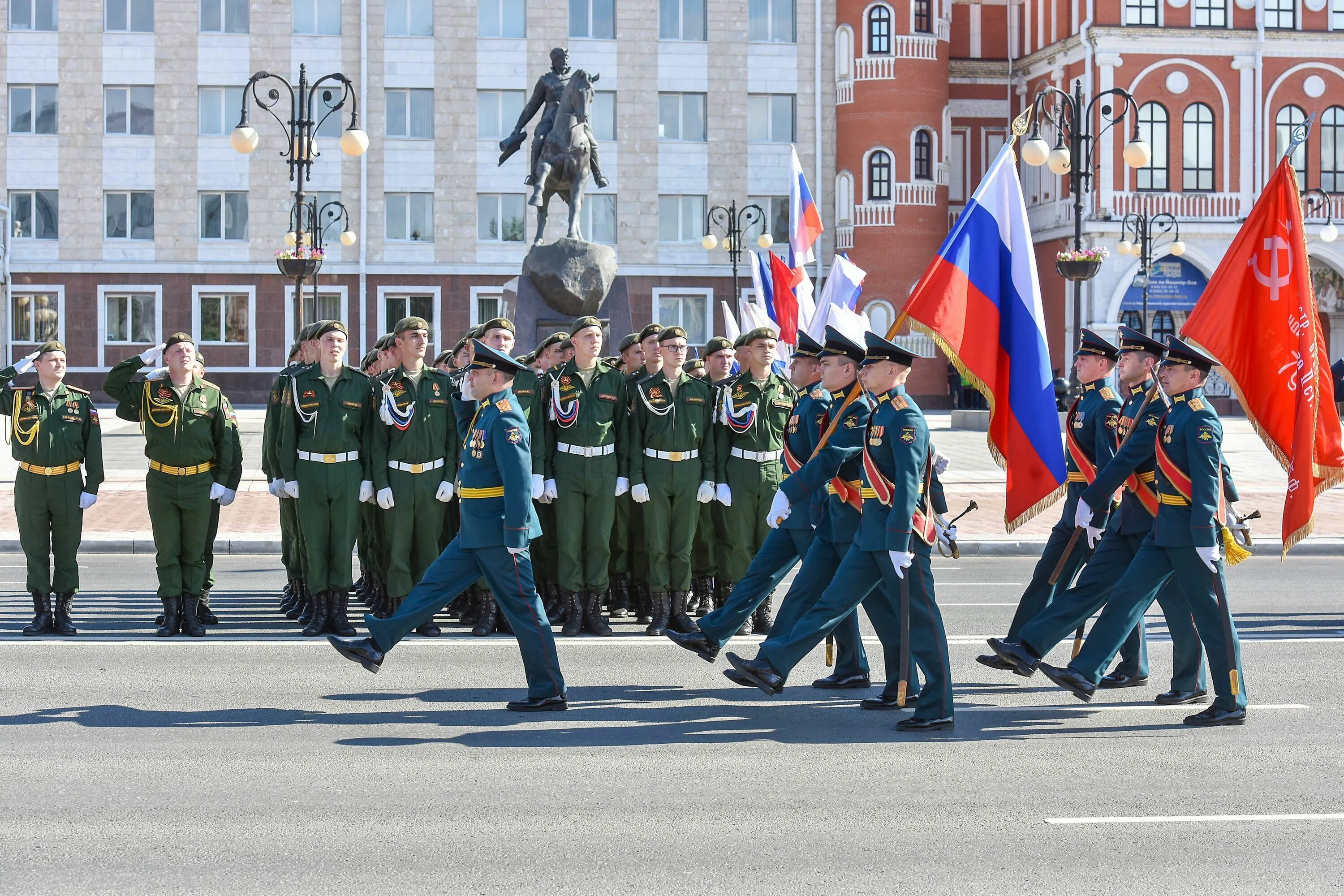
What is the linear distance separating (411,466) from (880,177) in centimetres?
4080

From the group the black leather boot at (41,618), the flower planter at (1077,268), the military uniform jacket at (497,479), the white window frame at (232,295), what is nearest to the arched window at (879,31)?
the white window frame at (232,295)

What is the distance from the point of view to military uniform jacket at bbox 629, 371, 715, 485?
10750 mm

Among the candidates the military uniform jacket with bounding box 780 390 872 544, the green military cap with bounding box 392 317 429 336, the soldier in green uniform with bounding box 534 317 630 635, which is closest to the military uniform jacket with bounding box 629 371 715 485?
the soldier in green uniform with bounding box 534 317 630 635

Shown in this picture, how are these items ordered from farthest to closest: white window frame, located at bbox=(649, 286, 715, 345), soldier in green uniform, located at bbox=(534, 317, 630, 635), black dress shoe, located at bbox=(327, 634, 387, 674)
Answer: white window frame, located at bbox=(649, 286, 715, 345) < soldier in green uniform, located at bbox=(534, 317, 630, 635) < black dress shoe, located at bbox=(327, 634, 387, 674)

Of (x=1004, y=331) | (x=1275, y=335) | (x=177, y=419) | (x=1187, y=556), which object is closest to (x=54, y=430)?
(x=177, y=419)

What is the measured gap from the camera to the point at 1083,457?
934cm

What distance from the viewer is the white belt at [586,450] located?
10594 millimetres

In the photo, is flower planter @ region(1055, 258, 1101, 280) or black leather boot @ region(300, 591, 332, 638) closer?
black leather boot @ region(300, 591, 332, 638)

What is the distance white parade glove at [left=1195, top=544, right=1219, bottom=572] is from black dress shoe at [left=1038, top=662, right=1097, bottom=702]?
2.73ft

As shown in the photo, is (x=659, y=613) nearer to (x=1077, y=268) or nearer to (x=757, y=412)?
(x=757, y=412)

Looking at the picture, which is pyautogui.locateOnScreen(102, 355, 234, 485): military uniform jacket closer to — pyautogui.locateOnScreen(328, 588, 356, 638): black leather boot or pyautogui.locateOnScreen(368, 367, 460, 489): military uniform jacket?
pyautogui.locateOnScreen(368, 367, 460, 489): military uniform jacket

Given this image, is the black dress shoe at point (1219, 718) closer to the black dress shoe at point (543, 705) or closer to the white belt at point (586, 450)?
the black dress shoe at point (543, 705)

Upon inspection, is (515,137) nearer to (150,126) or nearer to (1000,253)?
(1000,253)

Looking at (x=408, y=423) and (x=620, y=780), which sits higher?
(x=408, y=423)
